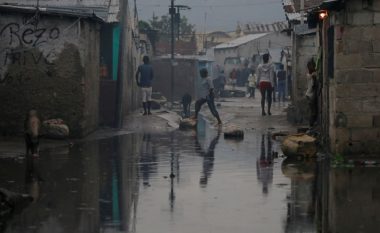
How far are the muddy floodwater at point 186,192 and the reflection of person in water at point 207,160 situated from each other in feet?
0.05

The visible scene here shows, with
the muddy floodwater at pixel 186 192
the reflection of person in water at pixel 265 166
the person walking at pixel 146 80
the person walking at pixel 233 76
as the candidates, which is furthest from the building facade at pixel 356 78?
the person walking at pixel 233 76

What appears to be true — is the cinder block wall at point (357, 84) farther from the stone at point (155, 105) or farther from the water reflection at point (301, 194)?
the stone at point (155, 105)

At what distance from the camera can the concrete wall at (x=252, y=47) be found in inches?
2584

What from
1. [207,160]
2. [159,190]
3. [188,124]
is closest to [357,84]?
[207,160]

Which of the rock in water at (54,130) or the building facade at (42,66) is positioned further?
the building facade at (42,66)

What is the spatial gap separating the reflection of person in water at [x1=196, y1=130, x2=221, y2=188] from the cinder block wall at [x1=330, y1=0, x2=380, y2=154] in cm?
218

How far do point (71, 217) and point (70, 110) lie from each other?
31.0 ft

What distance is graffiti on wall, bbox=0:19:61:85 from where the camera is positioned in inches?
715

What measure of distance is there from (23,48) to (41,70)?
62 centimetres

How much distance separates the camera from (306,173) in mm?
12484

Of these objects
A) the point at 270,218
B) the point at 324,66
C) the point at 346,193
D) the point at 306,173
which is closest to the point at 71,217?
the point at 270,218

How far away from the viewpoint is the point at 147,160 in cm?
1457

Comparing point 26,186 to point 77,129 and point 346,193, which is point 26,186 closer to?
point 346,193

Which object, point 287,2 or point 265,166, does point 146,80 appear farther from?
point 265,166
